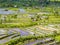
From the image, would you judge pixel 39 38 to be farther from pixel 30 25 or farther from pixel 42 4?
pixel 42 4

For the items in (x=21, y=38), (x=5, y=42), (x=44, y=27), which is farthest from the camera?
(x=44, y=27)

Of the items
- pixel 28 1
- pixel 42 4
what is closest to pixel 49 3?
pixel 42 4

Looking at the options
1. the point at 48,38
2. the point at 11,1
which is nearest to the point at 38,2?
the point at 11,1

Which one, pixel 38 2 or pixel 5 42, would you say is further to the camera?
pixel 38 2

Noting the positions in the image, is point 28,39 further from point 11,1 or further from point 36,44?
point 11,1

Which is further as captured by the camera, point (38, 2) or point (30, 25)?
point (38, 2)

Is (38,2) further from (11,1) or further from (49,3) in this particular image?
(11,1)

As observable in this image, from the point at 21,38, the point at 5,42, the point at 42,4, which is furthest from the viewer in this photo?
the point at 42,4

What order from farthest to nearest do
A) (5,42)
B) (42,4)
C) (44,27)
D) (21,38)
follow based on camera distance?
(42,4) < (44,27) < (21,38) < (5,42)

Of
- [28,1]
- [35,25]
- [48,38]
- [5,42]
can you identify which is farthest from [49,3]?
[5,42]
